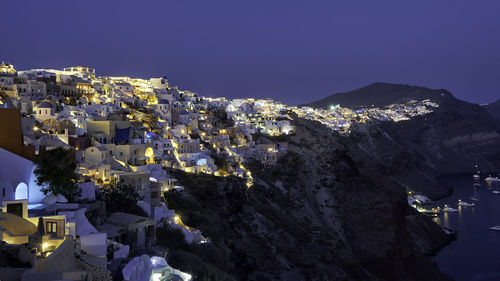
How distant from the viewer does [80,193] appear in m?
20.6

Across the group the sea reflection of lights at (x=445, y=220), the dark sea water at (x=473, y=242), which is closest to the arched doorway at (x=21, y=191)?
the dark sea water at (x=473, y=242)

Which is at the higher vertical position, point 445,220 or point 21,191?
point 21,191

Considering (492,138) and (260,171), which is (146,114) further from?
(492,138)

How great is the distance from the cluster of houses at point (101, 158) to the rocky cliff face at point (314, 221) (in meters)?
2.82

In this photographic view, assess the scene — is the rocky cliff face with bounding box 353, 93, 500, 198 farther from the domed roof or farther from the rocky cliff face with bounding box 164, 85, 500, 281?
the domed roof

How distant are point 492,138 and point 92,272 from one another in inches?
6500

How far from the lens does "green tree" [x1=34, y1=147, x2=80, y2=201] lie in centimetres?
1914

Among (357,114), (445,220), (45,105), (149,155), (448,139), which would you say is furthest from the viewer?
(448,139)

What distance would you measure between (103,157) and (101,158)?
6.1 inches

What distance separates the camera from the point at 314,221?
4791 cm

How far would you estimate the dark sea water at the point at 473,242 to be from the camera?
161 ft

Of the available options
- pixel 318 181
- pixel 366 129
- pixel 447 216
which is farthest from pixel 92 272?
pixel 366 129

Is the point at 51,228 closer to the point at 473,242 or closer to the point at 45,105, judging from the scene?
the point at 45,105

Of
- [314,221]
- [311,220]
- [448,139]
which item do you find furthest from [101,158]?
[448,139]
